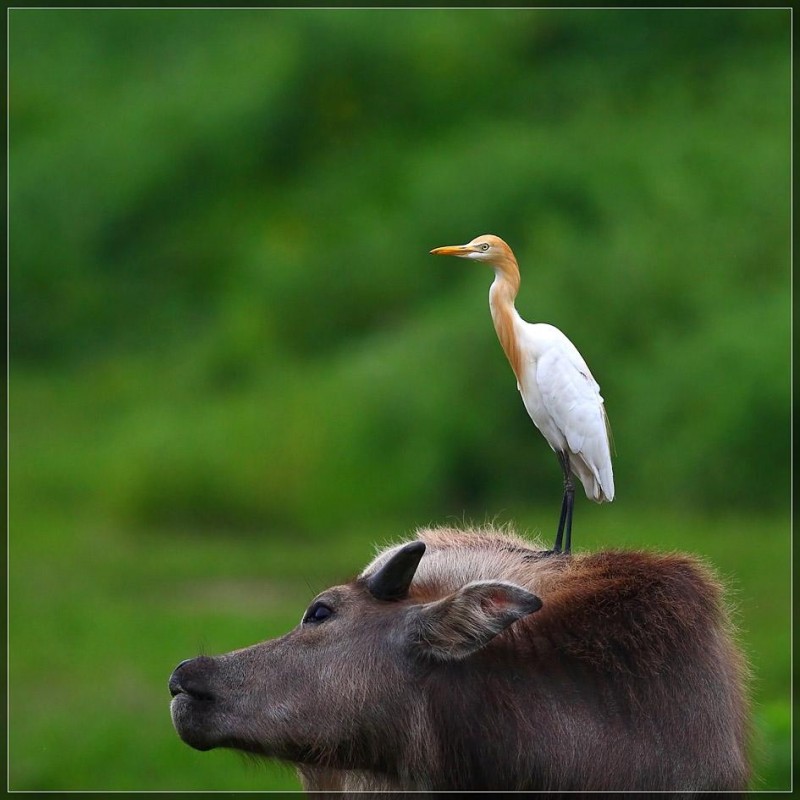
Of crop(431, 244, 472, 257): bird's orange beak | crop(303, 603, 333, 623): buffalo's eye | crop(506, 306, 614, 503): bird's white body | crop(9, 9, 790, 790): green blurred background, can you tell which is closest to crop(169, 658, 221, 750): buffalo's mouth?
crop(303, 603, 333, 623): buffalo's eye

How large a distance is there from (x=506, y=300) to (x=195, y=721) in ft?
5.34

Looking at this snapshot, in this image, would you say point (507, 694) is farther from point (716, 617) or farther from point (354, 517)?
point (354, 517)

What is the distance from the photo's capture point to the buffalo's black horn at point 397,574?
18.6 ft

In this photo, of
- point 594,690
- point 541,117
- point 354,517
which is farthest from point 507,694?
point 541,117

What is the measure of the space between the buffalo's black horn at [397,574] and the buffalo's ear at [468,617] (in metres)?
0.12

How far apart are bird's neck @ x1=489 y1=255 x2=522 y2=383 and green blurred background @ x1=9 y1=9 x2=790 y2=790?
5.96 m

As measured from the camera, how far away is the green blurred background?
14.4 metres

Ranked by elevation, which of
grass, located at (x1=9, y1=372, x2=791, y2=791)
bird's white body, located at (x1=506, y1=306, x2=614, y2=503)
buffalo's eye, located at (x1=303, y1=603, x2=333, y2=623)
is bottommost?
grass, located at (x1=9, y1=372, x2=791, y2=791)

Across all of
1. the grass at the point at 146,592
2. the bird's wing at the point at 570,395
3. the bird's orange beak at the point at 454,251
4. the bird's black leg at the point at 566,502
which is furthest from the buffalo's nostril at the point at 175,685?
the grass at the point at 146,592

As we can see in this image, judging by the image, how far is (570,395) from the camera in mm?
5809

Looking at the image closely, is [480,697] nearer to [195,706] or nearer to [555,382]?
[195,706]

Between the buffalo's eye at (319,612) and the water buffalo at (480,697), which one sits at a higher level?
the buffalo's eye at (319,612)

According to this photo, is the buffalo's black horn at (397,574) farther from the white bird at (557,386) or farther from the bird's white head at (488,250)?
the bird's white head at (488,250)

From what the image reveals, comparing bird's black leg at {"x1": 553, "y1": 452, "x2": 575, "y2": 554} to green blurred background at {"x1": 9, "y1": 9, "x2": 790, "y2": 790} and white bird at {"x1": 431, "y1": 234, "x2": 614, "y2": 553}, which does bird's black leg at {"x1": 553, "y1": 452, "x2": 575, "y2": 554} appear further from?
green blurred background at {"x1": 9, "y1": 9, "x2": 790, "y2": 790}
